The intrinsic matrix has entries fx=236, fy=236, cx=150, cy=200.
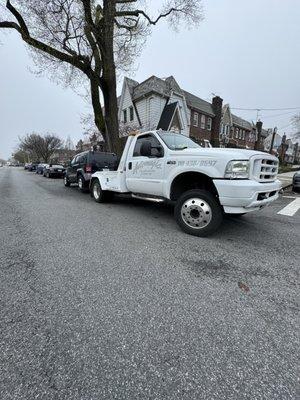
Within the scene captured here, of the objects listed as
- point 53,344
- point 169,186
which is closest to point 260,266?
point 169,186

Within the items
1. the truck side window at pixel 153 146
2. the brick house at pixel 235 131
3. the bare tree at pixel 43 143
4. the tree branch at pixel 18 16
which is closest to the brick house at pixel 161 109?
the brick house at pixel 235 131

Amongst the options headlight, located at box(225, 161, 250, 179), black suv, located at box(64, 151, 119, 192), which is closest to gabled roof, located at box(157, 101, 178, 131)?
black suv, located at box(64, 151, 119, 192)

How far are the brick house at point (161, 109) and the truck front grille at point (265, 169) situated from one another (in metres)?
17.4

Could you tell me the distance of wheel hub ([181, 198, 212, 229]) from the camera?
4436mm

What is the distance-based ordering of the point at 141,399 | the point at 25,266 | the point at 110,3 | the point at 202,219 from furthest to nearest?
the point at 110,3
the point at 202,219
the point at 25,266
the point at 141,399

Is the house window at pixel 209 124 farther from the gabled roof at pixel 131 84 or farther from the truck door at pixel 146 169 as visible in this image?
the truck door at pixel 146 169

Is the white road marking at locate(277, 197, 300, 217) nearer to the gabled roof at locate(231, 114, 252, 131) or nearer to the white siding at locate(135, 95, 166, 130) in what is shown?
the white siding at locate(135, 95, 166, 130)

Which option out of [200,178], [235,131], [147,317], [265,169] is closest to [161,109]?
[235,131]

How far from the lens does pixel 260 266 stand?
3.41 meters

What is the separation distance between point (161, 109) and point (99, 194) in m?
17.4

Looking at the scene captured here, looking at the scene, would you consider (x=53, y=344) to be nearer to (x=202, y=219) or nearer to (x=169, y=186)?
(x=202, y=219)

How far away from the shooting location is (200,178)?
4.86 m

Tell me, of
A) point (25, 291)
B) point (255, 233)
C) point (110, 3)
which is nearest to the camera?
point (25, 291)

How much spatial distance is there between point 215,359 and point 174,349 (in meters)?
0.32
